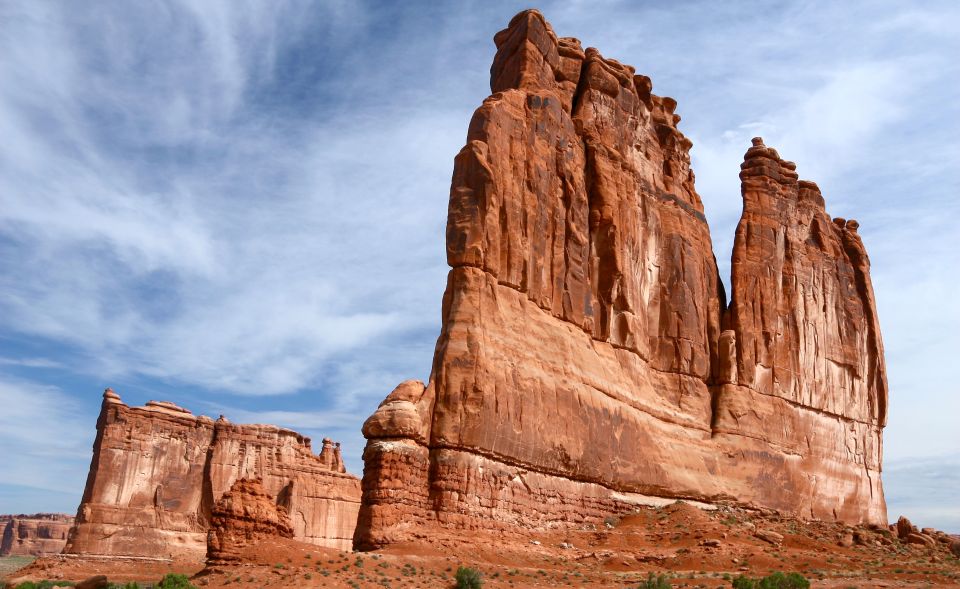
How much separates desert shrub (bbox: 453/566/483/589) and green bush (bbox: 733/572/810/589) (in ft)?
21.2

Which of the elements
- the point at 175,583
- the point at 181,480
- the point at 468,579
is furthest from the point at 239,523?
the point at 181,480

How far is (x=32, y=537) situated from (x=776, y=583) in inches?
3554

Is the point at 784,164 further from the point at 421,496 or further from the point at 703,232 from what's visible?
the point at 421,496

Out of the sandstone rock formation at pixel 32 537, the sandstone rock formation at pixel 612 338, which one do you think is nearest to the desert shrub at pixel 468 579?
the sandstone rock formation at pixel 612 338

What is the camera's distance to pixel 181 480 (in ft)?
186

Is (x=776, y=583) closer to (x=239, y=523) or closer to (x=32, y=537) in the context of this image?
(x=239, y=523)

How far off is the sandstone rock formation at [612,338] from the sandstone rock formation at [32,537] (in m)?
74.1

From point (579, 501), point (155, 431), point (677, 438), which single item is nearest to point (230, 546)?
point (579, 501)

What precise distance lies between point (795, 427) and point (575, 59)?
2114cm

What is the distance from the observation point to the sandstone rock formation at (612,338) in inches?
1142

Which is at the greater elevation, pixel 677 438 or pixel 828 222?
pixel 828 222

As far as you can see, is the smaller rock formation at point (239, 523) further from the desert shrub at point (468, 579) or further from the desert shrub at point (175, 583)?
the desert shrub at point (468, 579)

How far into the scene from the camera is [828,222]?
52.6 meters

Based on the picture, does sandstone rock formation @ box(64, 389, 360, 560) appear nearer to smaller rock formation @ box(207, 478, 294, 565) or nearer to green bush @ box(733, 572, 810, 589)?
smaller rock formation @ box(207, 478, 294, 565)
